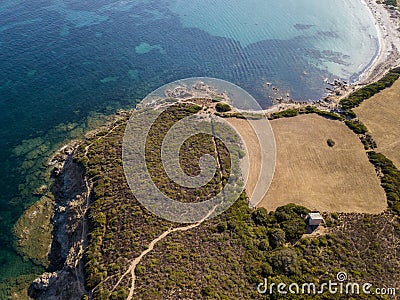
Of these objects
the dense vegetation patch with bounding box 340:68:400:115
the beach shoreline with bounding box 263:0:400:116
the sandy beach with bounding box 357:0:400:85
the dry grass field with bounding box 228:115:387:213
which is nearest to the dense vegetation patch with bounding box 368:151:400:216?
the dry grass field with bounding box 228:115:387:213

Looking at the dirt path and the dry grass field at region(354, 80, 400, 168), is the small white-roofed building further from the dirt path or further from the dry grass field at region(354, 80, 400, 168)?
the dry grass field at region(354, 80, 400, 168)

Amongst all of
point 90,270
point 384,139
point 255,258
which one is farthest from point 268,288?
point 384,139

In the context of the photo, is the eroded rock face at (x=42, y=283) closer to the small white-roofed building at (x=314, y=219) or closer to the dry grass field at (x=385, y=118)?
the small white-roofed building at (x=314, y=219)

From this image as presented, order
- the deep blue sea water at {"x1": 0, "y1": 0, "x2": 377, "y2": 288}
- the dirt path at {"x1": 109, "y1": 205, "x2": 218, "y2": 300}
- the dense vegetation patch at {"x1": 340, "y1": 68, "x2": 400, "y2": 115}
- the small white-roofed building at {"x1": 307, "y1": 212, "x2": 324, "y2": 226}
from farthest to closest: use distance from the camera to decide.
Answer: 1. the dense vegetation patch at {"x1": 340, "y1": 68, "x2": 400, "y2": 115}
2. the deep blue sea water at {"x1": 0, "y1": 0, "x2": 377, "y2": 288}
3. the small white-roofed building at {"x1": 307, "y1": 212, "x2": 324, "y2": 226}
4. the dirt path at {"x1": 109, "y1": 205, "x2": 218, "y2": 300}

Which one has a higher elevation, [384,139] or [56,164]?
[384,139]

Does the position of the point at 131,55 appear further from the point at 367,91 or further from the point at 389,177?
the point at 389,177

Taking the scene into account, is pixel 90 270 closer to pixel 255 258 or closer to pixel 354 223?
pixel 255 258
